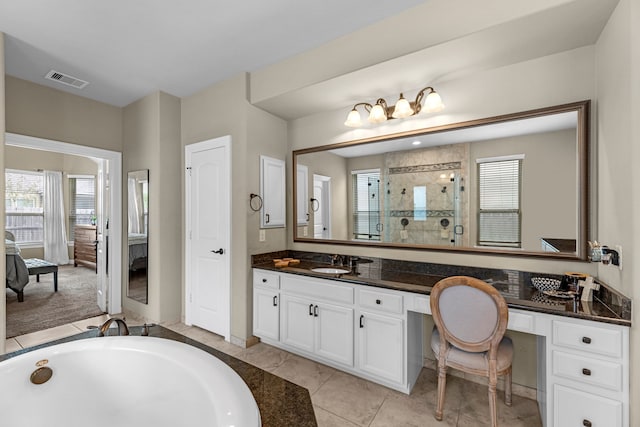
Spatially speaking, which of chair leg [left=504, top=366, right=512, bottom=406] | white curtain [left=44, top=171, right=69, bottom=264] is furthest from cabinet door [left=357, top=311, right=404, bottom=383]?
white curtain [left=44, top=171, right=69, bottom=264]

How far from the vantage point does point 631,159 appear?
1441 millimetres

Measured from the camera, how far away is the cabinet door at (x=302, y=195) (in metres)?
3.27

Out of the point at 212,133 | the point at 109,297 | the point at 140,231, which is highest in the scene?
the point at 212,133

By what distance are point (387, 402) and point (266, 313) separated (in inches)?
51.0

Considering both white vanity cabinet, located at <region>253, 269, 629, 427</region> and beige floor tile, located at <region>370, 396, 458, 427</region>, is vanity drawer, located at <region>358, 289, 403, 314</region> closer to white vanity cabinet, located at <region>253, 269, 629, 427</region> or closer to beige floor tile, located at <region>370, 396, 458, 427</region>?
white vanity cabinet, located at <region>253, 269, 629, 427</region>

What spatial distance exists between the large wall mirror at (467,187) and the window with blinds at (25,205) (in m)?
7.06

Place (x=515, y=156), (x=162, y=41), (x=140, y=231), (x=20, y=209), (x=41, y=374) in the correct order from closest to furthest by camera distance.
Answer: (x=41, y=374)
(x=515, y=156)
(x=162, y=41)
(x=140, y=231)
(x=20, y=209)

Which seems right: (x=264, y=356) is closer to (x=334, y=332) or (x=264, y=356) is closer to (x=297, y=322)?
(x=297, y=322)

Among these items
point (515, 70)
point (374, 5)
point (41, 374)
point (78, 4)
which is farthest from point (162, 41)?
point (515, 70)

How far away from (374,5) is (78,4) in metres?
1.95

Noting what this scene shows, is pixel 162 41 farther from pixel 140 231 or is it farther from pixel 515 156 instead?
pixel 515 156

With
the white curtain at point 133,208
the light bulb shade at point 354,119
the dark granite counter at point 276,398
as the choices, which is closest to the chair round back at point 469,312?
the dark granite counter at point 276,398

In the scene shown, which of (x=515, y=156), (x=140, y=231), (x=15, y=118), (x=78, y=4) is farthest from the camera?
(x=140, y=231)

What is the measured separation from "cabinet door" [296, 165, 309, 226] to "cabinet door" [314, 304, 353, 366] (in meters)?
1.05
